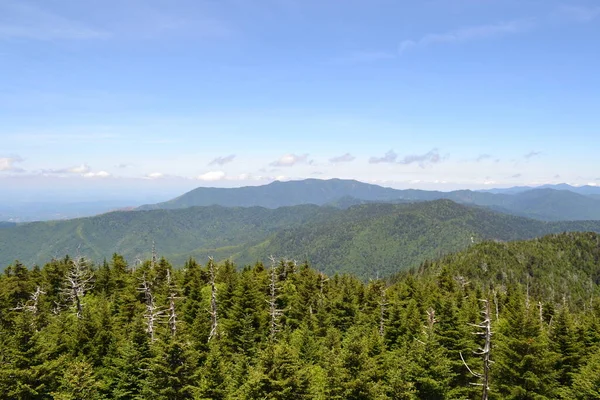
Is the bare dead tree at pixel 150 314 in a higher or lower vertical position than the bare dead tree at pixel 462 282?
higher

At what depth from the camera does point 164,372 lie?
29.3 meters

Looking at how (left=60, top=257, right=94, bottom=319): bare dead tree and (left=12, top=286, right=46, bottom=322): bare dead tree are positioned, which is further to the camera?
(left=60, top=257, right=94, bottom=319): bare dead tree

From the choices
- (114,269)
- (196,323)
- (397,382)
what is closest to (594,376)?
(397,382)

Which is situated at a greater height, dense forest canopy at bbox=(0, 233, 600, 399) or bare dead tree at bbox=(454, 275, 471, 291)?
dense forest canopy at bbox=(0, 233, 600, 399)

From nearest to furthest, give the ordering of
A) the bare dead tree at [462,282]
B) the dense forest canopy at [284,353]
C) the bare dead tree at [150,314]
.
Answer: the dense forest canopy at [284,353] < the bare dead tree at [150,314] < the bare dead tree at [462,282]

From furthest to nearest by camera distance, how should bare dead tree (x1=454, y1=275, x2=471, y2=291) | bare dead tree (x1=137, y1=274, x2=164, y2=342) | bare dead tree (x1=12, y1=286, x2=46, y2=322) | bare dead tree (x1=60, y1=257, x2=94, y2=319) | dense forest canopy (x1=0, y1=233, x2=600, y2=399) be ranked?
bare dead tree (x1=454, y1=275, x2=471, y2=291) < bare dead tree (x1=60, y1=257, x2=94, y2=319) < bare dead tree (x1=12, y1=286, x2=46, y2=322) < bare dead tree (x1=137, y1=274, x2=164, y2=342) < dense forest canopy (x1=0, y1=233, x2=600, y2=399)

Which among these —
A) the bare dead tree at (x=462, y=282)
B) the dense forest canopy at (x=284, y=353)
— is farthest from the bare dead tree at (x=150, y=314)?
the bare dead tree at (x=462, y=282)

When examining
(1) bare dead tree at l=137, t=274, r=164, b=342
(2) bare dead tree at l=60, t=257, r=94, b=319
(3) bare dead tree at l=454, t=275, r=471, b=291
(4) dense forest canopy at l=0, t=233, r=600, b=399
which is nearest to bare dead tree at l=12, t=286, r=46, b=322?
(4) dense forest canopy at l=0, t=233, r=600, b=399

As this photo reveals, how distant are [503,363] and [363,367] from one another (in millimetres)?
12276

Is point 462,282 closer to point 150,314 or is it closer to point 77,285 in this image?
point 150,314

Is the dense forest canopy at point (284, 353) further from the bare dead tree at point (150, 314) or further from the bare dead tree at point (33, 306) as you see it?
the bare dead tree at point (33, 306)

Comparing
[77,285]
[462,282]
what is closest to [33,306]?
[77,285]

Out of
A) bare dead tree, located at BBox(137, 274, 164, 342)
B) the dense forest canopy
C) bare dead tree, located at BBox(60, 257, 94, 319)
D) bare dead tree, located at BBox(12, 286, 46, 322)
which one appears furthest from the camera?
bare dead tree, located at BBox(60, 257, 94, 319)

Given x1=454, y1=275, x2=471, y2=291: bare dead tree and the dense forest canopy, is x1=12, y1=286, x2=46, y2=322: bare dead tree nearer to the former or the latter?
the dense forest canopy
